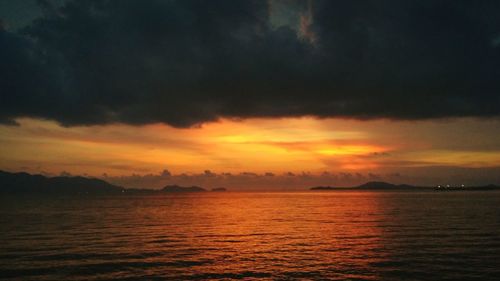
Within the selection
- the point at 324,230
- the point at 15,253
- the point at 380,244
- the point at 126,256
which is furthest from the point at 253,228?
the point at 15,253

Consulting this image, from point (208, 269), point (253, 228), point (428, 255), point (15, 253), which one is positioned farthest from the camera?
point (253, 228)

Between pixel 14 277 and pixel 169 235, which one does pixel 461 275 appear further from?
pixel 169 235

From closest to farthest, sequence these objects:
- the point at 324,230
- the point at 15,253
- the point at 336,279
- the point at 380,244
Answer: the point at 336,279 → the point at 15,253 → the point at 380,244 → the point at 324,230

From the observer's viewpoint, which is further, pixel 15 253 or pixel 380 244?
pixel 380 244

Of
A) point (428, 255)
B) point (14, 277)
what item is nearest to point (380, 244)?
point (428, 255)

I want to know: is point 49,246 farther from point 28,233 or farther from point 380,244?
point 380,244

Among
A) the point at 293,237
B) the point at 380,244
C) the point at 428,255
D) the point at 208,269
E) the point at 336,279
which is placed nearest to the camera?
the point at 336,279

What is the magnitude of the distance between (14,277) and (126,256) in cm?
1091

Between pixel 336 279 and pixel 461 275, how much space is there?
407 inches

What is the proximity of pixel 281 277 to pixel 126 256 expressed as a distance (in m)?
17.5

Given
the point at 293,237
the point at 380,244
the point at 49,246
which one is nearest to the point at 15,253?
the point at 49,246

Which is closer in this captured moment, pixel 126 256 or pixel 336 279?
pixel 336 279

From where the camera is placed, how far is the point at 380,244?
164ft

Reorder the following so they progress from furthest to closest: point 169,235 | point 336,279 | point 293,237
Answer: point 169,235
point 293,237
point 336,279
